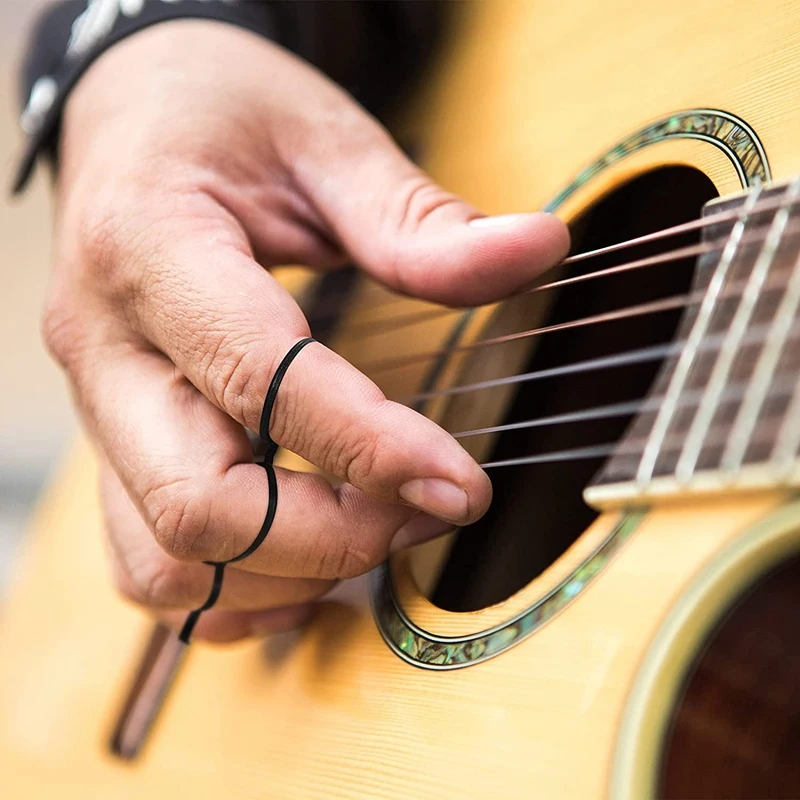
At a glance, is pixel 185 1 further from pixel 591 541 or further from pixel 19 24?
pixel 19 24

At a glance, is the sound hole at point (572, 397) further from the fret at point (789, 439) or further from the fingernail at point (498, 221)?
the fret at point (789, 439)

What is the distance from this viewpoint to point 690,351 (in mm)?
392

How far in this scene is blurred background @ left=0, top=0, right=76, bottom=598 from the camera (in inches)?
70.3

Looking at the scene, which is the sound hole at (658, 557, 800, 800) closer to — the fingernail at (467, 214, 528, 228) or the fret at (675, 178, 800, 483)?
the fret at (675, 178, 800, 483)

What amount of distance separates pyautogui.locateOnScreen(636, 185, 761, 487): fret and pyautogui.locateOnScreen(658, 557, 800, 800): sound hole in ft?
0.23

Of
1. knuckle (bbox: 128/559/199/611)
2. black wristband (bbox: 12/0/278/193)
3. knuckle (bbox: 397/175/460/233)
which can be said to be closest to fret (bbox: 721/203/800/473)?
knuckle (bbox: 397/175/460/233)

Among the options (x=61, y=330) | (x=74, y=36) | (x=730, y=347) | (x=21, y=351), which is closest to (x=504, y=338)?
(x=730, y=347)

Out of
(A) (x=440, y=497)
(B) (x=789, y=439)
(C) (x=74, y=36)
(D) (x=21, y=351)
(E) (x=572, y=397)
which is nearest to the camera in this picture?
(B) (x=789, y=439)

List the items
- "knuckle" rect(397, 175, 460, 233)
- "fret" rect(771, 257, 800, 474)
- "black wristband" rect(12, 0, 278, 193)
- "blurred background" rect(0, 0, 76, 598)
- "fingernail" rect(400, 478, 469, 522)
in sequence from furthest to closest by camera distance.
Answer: "blurred background" rect(0, 0, 76, 598) → "black wristband" rect(12, 0, 278, 193) → "knuckle" rect(397, 175, 460, 233) → "fingernail" rect(400, 478, 469, 522) → "fret" rect(771, 257, 800, 474)

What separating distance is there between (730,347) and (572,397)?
0.92 feet

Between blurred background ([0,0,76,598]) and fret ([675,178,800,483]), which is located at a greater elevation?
fret ([675,178,800,483])

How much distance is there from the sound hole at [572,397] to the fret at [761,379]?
0.22 metres

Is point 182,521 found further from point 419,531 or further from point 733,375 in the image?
point 733,375

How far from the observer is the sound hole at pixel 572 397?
1.95 ft
